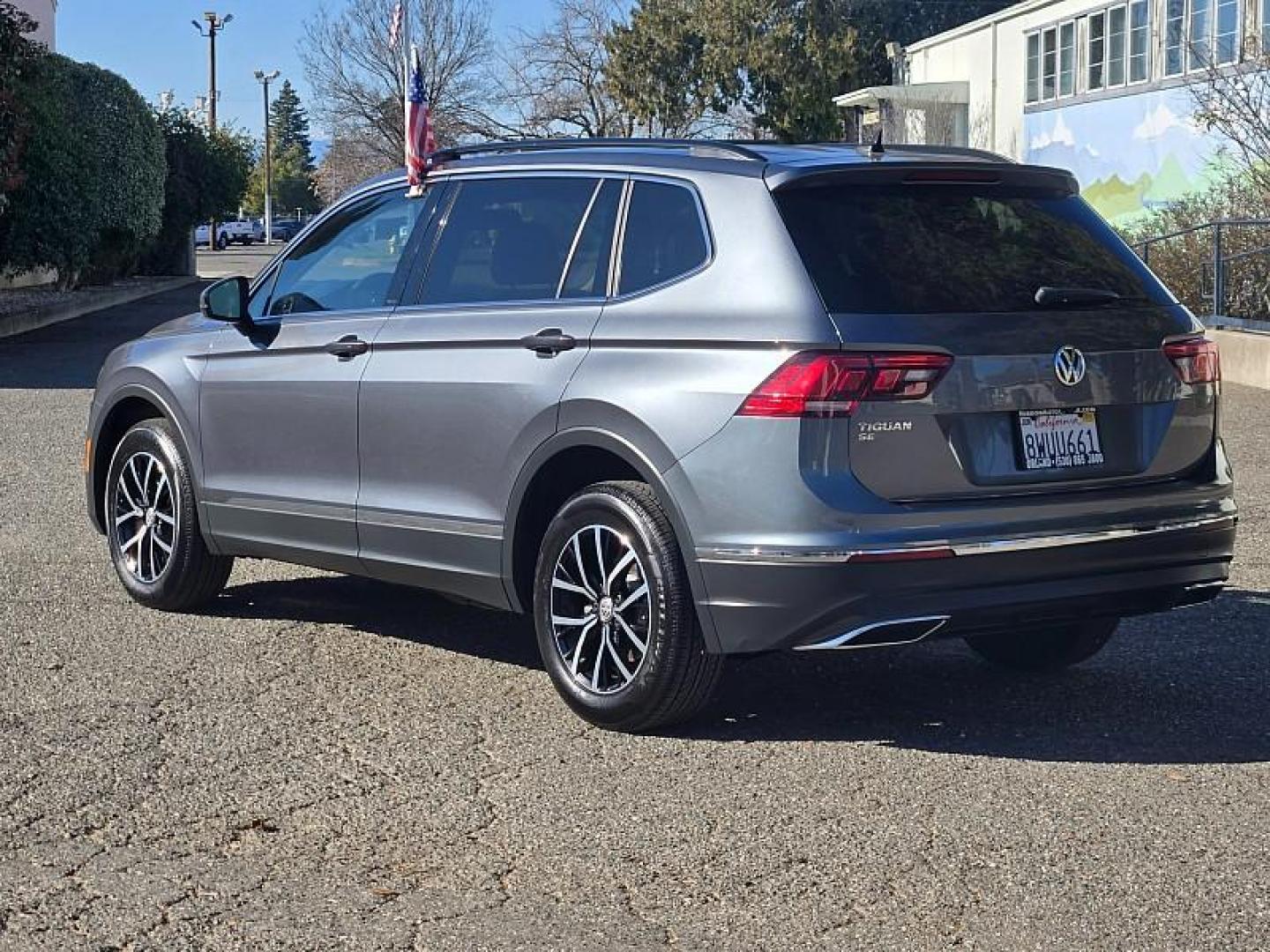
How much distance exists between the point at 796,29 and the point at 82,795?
52.5 meters

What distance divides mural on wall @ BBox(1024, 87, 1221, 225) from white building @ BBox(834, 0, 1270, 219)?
0.03 meters

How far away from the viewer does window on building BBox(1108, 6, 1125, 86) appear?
108 ft

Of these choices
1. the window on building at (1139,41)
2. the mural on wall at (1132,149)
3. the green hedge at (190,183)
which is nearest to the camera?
the mural on wall at (1132,149)

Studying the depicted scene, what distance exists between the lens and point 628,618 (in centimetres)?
600

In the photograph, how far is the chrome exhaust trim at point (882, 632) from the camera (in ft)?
18.1

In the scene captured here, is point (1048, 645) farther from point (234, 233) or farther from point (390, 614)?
point (234, 233)

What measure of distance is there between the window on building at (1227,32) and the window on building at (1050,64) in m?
7.11

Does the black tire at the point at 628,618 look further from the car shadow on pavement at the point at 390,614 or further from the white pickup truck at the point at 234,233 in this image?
the white pickup truck at the point at 234,233

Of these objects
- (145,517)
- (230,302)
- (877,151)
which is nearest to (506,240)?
(877,151)

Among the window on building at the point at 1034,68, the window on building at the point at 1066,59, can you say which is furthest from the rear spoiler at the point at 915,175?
the window on building at the point at 1034,68

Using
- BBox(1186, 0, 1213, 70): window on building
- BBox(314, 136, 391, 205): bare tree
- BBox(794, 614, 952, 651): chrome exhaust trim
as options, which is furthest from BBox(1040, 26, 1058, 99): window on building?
BBox(794, 614, 952, 651): chrome exhaust trim

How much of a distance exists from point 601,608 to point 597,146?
1.61 metres

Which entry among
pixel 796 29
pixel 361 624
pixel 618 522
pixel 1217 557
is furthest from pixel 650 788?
pixel 796 29

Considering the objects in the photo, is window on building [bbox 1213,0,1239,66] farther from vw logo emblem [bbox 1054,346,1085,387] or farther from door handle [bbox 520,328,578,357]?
door handle [bbox 520,328,578,357]
